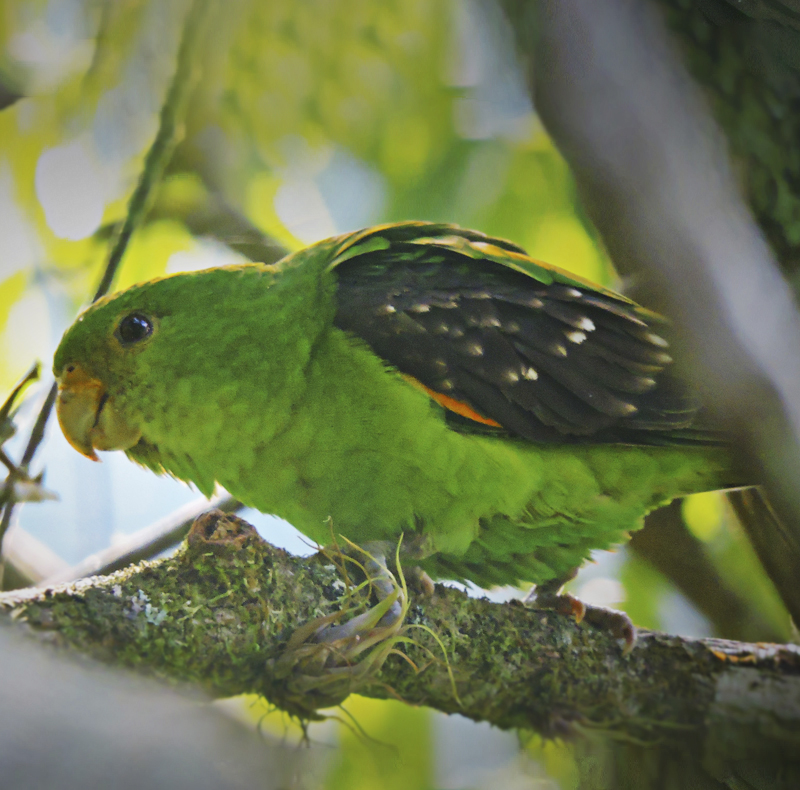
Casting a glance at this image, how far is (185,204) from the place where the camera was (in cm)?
153

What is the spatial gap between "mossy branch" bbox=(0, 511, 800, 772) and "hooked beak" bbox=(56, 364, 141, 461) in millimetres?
385

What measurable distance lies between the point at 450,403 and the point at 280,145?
0.74 m

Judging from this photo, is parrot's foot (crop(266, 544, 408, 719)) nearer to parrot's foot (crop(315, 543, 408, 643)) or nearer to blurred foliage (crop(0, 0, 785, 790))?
parrot's foot (crop(315, 543, 408, 643))

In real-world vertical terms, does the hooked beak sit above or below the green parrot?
below

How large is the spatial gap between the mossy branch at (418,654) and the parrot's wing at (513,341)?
40cm

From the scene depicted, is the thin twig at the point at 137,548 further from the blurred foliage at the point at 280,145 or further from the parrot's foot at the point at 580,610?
the parrot's foot at the point at 580,610

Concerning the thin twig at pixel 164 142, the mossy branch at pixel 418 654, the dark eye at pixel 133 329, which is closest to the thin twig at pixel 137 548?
the mossy branch at pixel 418 654

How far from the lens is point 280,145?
58.7 inches

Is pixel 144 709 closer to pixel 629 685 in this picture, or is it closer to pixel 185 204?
pixel 629 685

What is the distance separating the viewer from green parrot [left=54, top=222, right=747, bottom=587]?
1.28 metres

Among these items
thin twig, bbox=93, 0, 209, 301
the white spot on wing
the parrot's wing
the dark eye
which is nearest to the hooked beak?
the dark eye

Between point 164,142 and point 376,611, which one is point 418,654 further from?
point 164,142

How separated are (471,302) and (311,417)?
0.41 m

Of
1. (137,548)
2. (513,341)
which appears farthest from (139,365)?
(513,341)
